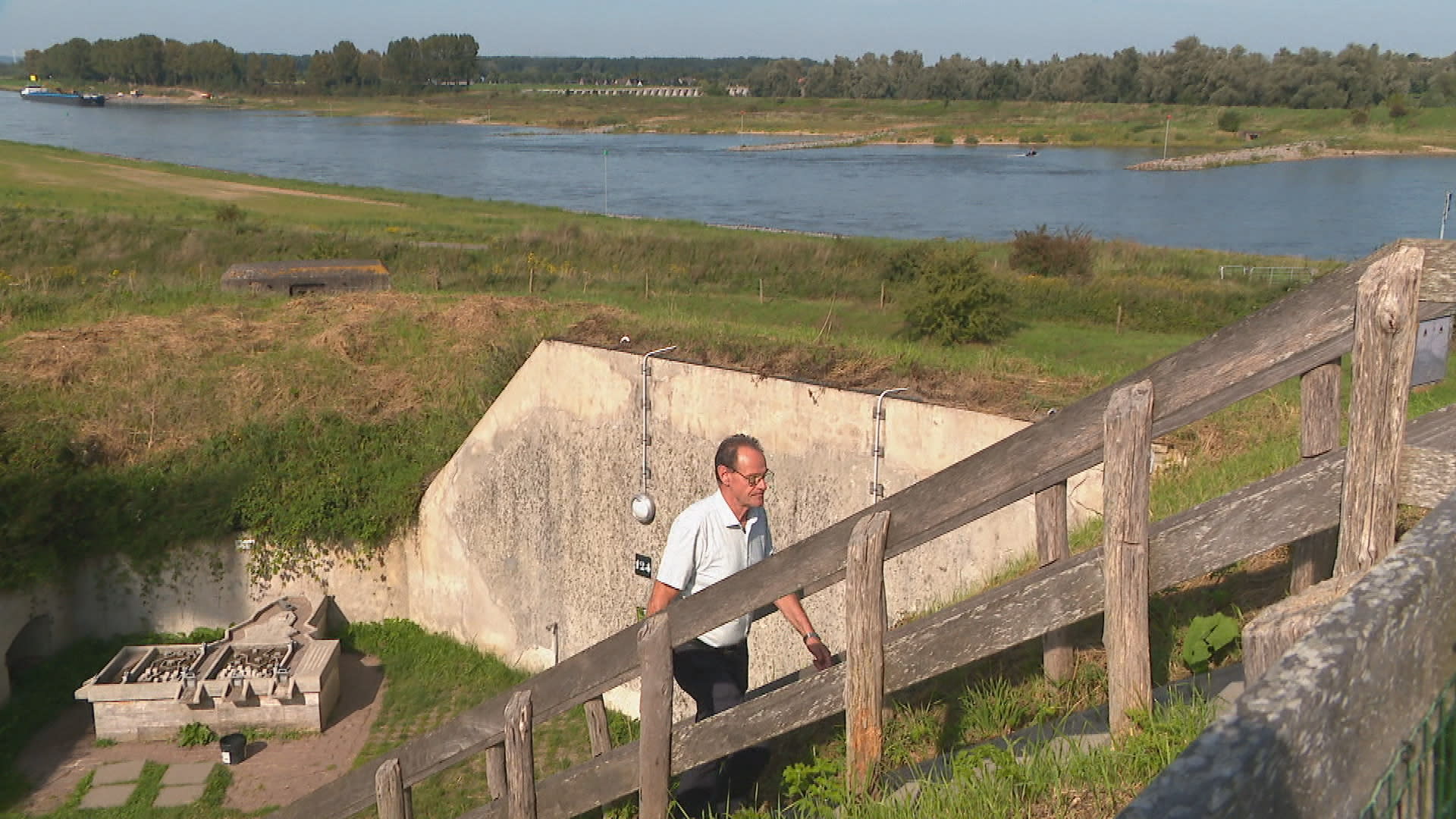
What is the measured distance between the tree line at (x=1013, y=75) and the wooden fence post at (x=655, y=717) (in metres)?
120

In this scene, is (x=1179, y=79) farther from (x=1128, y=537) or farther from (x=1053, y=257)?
(x=1128, y=537)

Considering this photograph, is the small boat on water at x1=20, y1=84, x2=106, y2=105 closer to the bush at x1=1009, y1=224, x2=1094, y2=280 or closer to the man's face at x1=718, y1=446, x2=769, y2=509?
the bush at x1=1009, y1=224, x2=1094, y2=280

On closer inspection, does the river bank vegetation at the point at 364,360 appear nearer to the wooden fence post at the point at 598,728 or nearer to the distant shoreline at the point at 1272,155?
the wooden fence post at the point at 598,728

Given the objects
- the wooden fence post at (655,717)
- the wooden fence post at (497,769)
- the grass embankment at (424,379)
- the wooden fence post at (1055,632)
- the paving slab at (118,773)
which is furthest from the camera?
the paving slab at (118,773)

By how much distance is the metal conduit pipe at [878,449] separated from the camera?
40.3ft

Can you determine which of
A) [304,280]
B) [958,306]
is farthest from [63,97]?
[958,306]

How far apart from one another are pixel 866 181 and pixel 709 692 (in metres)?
75.5

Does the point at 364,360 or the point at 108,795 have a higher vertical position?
the point at 364,360

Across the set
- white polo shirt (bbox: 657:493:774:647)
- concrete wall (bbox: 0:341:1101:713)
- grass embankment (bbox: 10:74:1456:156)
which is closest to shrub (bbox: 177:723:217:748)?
concrete wall (bbox: 0:341:1101:713)

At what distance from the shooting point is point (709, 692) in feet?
17.3

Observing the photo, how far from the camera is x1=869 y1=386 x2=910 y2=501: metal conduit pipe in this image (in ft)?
40.3

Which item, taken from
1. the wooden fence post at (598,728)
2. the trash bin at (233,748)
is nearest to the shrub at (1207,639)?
the wooden fence post at (598,728)

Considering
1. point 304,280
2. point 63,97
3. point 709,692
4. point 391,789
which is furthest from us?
point 63,97

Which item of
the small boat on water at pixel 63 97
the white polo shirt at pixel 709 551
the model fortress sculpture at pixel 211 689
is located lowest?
the model fortress sculpture at pixel 211 689
